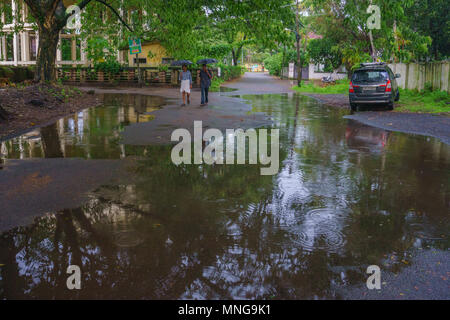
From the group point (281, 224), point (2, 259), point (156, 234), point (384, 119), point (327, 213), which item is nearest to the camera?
point (2, 259)

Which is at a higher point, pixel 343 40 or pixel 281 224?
pixel 343 40

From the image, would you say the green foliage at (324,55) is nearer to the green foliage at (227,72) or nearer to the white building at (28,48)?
the green foliage at (227,72)

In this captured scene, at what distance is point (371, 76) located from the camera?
60.8 feet

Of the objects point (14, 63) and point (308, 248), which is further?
point (14, 63)

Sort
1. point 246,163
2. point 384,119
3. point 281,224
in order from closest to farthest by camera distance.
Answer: point 281,224 < point 246,163 < point 384,119

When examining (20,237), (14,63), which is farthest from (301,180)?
(14,63)

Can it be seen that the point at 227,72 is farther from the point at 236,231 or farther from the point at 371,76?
the point at 236,231

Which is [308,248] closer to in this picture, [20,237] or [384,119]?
[20,237]

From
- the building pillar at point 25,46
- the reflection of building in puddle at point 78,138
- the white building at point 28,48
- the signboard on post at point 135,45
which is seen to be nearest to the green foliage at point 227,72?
the white building at point 28,48

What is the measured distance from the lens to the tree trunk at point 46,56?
21094 mm

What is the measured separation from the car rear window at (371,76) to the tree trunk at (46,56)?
542 inches

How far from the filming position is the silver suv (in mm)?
18266

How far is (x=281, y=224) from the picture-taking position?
17.3 ft
